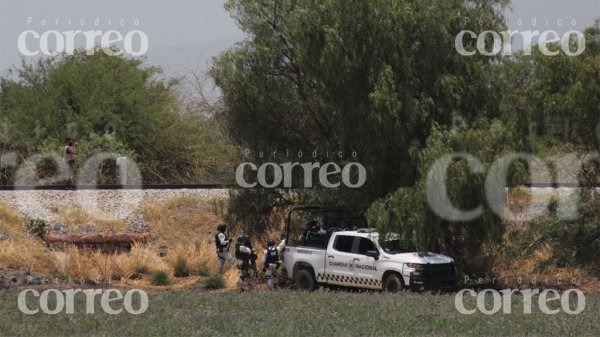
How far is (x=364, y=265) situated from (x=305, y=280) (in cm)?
232

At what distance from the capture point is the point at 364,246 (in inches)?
1027

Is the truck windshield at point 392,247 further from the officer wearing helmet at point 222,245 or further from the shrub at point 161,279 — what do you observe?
the shrub at point 161,279

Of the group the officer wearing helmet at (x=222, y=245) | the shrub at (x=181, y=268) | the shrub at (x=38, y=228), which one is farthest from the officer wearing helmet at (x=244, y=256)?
the shrub at (x=38, y=228)

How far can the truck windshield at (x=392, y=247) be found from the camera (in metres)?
25.8

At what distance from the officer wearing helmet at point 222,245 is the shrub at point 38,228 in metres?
8.84

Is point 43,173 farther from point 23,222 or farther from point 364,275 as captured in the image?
point 364,275

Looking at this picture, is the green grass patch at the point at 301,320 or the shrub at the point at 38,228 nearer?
the green grass patch at the point at 301,320

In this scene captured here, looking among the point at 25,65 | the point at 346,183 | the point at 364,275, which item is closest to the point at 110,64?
the point at 25,65

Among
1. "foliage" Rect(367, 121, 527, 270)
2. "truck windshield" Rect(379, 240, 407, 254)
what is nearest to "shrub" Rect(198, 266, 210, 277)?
"foliage" Rect(367, 121, 527, 270)

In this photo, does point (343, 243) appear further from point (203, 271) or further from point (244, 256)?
point (203, 271)

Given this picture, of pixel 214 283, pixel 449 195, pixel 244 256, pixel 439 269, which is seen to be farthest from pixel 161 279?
pixel 449 195

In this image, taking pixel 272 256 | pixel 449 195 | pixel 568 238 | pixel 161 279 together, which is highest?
pixel 449 195

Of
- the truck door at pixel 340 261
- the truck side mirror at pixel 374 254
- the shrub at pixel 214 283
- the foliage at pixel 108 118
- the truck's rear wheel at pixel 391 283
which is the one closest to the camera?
the truck's rear wheel at pixel 391 283

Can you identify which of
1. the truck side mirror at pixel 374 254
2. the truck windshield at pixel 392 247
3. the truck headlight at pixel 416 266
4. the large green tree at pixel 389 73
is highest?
the large green tree at pixel 389 73
